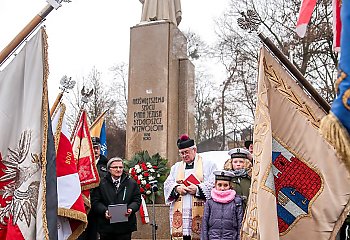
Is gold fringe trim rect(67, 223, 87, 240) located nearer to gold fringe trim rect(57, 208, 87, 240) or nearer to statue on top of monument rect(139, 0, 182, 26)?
gold fringe trim rect(57, 208, 87, 240)

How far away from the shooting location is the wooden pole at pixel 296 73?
13.3ft

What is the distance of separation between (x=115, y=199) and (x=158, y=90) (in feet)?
17.6

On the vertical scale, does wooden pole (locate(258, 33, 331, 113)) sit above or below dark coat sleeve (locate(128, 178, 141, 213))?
above

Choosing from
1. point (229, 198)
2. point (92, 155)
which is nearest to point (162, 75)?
point (92, 155)

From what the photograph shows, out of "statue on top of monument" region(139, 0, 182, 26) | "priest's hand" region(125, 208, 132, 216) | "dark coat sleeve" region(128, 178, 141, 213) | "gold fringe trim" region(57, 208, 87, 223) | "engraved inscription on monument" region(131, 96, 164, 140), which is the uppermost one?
"statue on top of monument" region(139, 0, 182, 26)

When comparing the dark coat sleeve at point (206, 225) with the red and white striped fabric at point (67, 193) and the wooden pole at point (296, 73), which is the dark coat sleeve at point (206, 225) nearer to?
the red and white striped fabric at point (67, 193)

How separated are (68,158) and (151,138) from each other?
6.57 metres

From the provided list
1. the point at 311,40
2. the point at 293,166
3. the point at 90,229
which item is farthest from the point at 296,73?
the point at 311,40

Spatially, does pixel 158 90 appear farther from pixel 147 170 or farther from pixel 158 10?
pixel 147 170

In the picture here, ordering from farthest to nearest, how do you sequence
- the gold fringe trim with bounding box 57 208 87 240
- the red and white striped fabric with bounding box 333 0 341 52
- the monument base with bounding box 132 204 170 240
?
the monument base with bounding box 132 204 170 240 → the gold fringe trim with bounding box 57 208 87 240 → the red and white striped fabric with bounding box 333 0 341 52

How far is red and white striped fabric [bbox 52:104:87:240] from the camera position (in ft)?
15.8

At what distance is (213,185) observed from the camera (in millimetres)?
6102

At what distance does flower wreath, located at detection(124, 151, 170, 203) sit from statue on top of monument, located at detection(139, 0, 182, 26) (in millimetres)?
3316

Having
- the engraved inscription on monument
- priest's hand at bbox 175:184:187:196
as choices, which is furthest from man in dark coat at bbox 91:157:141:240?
the engraved inscription on monument
